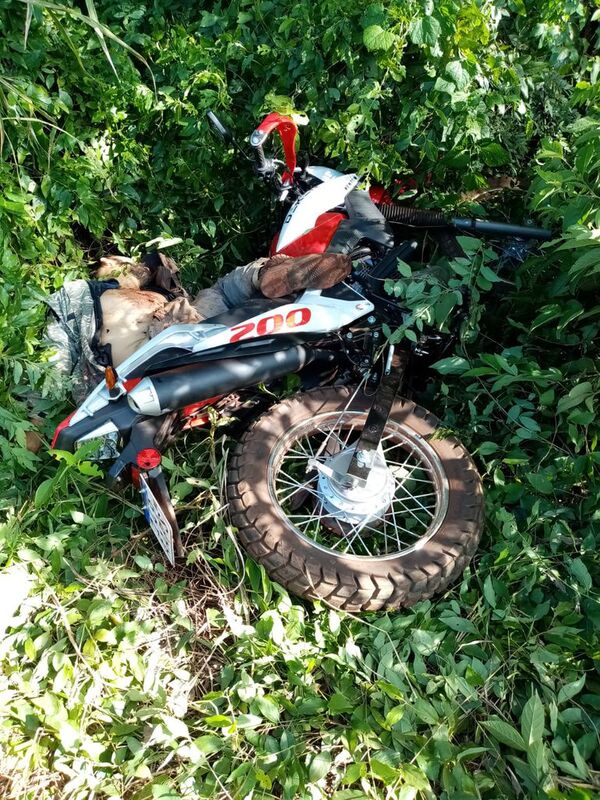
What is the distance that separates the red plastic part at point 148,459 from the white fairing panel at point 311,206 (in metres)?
1.13

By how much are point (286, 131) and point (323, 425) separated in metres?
1.31

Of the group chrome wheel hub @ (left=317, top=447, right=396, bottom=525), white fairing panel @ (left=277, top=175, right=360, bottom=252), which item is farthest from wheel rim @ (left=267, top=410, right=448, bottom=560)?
white fairing panel @ (left=277, top=175, right=360, bottom=252)

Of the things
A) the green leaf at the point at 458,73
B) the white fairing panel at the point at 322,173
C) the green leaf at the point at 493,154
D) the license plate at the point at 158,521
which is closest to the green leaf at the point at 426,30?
the green leaf at the point at 458,73

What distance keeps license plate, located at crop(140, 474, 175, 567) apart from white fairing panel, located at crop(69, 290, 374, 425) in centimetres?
35

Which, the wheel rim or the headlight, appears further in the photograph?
the wheel rim

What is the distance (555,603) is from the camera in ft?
7.12

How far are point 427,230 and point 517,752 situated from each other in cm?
213

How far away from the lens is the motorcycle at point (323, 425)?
7.27 ft

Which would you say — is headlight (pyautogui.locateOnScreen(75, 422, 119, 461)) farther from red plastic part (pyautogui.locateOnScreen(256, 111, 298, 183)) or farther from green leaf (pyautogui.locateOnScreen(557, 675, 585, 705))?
green leaf (pyautogui.locateOnScreen(557, 675, 585, 705))

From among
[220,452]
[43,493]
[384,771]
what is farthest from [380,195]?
[384,771]

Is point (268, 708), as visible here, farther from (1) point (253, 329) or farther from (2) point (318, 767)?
(1) point (253, 329)

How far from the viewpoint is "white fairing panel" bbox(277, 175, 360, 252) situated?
2.79 m

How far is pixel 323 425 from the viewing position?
256 centimetres

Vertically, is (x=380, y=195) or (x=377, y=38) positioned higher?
(x=377, y=38)
